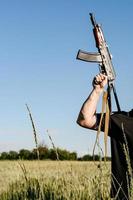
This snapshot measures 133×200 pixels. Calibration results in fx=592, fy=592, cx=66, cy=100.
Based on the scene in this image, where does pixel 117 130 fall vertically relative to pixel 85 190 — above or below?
above

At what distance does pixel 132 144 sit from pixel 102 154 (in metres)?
0.85

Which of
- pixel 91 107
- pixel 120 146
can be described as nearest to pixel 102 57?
pixel 91 107

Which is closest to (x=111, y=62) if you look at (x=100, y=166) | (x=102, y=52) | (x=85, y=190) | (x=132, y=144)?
(x=102, y=52)

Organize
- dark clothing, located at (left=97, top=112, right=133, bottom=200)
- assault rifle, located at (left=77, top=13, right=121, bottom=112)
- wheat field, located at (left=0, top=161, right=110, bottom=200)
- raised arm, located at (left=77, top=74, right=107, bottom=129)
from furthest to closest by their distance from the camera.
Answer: assault rifle, located at (left=77, top=13, right=121, bottom=112) < raised arm, located at (left=77, top=74, right=107, bottom=129) < dark clothing, located at (left=97, top=112, right=133, bottom=200) < wheat field, located at (left=0, top=161, right=110, bottom=200)

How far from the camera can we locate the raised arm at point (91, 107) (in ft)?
14.8

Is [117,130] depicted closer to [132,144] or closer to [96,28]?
[132,144]

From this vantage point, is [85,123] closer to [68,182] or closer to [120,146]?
[120,146]

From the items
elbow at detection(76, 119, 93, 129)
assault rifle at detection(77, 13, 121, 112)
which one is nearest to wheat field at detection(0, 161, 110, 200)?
elbow at detection(76, 119, 93, 129)

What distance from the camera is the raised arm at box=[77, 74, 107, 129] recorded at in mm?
4520

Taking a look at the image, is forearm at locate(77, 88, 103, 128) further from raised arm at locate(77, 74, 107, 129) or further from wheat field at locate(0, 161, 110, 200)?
wheat field at locate(0, 161, 110, 200)

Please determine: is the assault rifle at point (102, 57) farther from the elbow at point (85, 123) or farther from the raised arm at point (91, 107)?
the elbow at point (85, 123)

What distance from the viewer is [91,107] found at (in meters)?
4.52

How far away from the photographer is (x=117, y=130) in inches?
176

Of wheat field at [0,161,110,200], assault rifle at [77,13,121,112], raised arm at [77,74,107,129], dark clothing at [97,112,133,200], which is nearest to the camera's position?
wheat field at [0,161,110,200]
